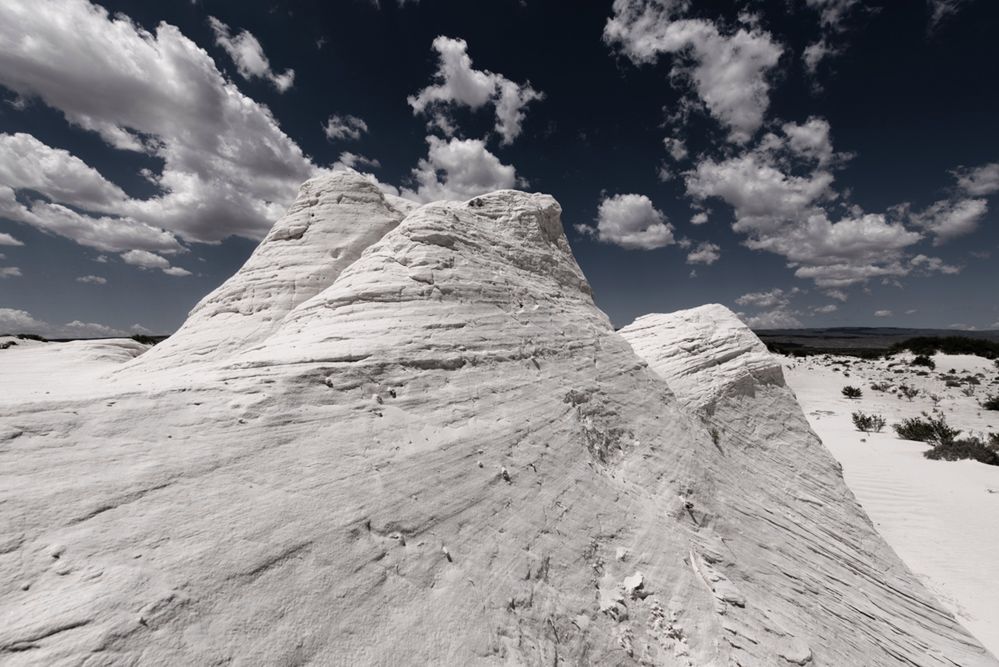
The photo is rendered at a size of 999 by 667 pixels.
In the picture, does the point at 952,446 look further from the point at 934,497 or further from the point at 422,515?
the point at 422,515

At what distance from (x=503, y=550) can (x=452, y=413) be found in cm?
125

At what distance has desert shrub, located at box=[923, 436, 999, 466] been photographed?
1298 cm

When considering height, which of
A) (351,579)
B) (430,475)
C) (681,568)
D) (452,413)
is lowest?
(681,568)

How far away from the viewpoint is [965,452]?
519 inches

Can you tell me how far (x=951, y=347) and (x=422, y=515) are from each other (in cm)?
5426

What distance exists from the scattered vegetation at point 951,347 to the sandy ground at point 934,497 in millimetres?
17713

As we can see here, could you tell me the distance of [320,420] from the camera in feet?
10.7

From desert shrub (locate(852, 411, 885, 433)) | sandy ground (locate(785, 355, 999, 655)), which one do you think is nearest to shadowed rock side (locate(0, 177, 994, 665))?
sandy ground (locate(785, 355, 999, 655))

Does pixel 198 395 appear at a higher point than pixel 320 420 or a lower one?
higher

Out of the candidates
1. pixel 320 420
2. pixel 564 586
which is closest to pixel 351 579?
pixel 320 420

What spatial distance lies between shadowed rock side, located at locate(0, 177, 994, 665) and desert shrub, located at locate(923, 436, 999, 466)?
417 inches

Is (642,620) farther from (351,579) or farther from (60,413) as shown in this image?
(60,413)

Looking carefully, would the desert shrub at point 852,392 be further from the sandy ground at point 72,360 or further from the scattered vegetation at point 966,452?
the sandy ground at point 72,360

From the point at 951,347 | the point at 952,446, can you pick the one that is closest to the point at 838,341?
the point at 951,347
